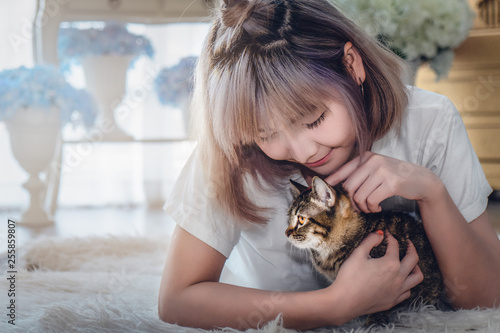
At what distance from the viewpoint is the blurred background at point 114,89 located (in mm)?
2146

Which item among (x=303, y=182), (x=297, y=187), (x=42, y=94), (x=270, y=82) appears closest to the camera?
(x=270, y=82)

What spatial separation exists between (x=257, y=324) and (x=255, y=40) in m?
0.43

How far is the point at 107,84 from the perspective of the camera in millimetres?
2408

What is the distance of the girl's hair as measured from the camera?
0.74 metres

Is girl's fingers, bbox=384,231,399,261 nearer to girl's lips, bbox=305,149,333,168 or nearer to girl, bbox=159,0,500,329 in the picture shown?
girl, bbox=159,0,500,329

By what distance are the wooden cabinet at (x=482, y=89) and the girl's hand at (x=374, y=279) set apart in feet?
5.41

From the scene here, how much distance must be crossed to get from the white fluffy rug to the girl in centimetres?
5

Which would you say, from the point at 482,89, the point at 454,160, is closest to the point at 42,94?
the point at 454,160

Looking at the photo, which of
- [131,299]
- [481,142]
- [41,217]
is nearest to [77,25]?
[41,217]

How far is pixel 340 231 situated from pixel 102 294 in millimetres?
568

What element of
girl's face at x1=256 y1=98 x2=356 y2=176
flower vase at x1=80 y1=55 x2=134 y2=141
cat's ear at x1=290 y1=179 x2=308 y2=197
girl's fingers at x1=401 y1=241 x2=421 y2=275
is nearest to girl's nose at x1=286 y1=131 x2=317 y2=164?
girl's face at x1=256 y1=98 x2=356 y2=176

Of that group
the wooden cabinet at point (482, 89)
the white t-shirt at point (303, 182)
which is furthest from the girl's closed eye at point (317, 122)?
the wooden cabinet at point (482, 89)

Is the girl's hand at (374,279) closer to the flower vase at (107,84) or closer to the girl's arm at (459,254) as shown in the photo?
the girl's arm at (459,254)

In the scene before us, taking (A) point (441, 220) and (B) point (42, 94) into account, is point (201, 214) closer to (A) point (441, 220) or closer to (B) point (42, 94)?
(A) point (441, 220)
